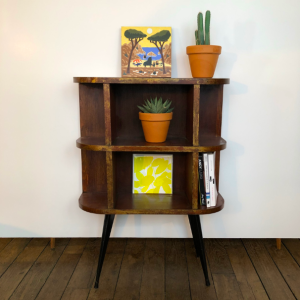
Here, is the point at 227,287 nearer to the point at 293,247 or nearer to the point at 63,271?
the point at 293,247

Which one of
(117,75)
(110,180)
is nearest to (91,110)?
(117,75)

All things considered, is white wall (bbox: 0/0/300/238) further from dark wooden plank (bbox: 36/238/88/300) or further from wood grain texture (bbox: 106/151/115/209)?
wood grain texture (bbox: 106/151/115/209)

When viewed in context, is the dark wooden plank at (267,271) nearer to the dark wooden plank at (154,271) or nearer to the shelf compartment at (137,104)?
the dark wooden plank at (154,271)

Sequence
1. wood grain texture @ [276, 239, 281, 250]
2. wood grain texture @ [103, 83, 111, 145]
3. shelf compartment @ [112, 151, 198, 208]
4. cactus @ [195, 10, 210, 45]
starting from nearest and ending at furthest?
wood grain texture @ [103, 83, 111, 145]
cactus @ [195, 10, 210, 45]
shelf compartment @ [112, 151, 198, 208]
wood grain texture @ [276, 239, 281, 250]

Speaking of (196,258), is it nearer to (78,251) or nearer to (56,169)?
(78,251)

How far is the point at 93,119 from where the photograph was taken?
1923 millimetres

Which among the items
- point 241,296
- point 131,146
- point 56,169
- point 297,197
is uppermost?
point 131,146

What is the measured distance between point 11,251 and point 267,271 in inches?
59.9

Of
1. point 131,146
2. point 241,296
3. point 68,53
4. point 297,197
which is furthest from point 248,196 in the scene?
point 68,53

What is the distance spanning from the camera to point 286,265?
1932 millimetres

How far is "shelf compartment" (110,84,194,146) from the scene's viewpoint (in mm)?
1885

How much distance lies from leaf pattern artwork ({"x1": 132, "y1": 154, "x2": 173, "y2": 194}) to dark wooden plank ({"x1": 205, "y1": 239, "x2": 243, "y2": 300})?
47cm

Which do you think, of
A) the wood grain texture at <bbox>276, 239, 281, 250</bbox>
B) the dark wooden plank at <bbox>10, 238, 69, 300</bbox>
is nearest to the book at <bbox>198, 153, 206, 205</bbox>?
the wood grain texture at <bbox>276, 239, 281, 250</bbox>

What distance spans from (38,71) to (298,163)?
1.63 metres
